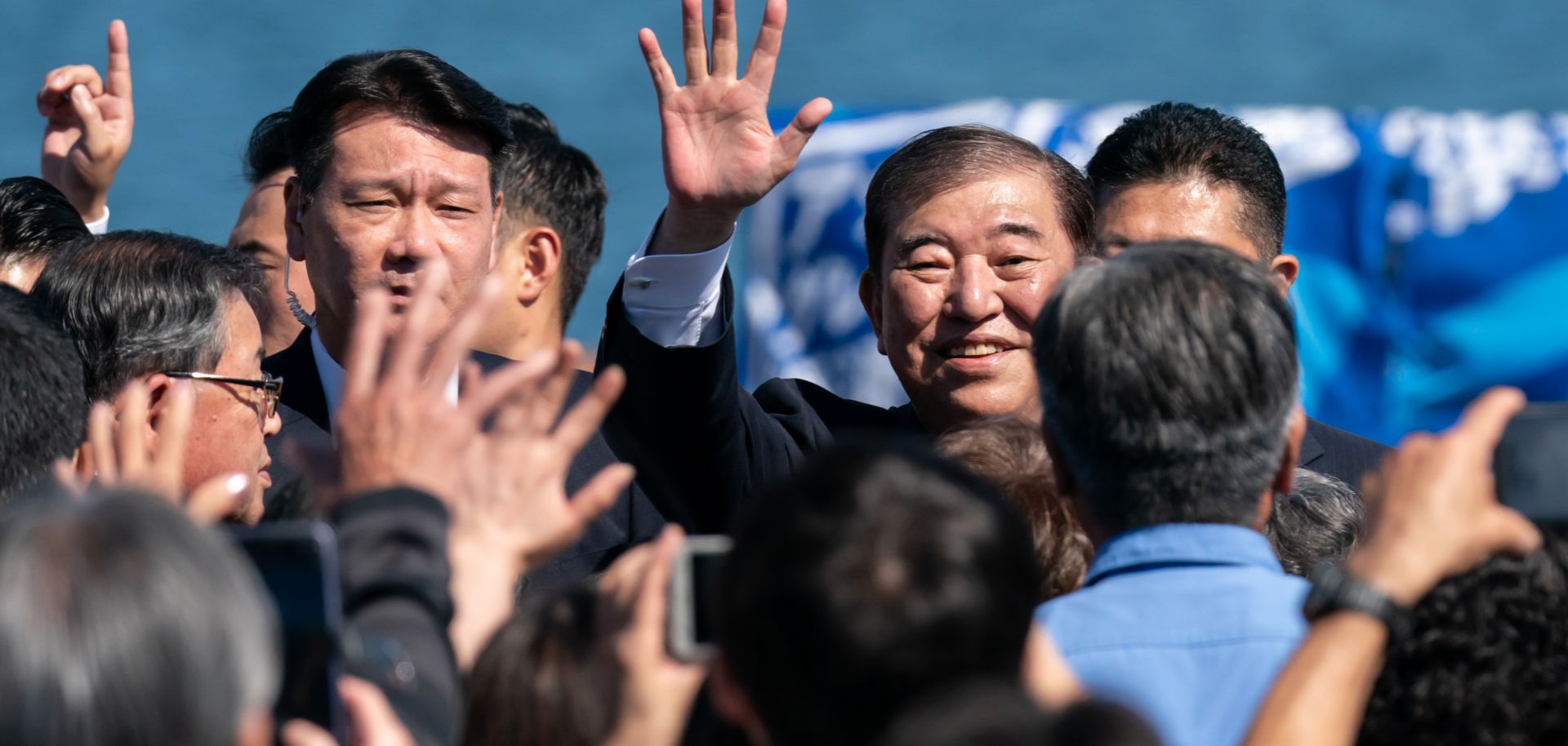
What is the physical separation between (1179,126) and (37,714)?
280cm

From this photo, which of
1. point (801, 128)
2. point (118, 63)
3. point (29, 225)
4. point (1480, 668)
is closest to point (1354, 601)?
Result: point (1480, 668)

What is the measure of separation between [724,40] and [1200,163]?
47.1 inches

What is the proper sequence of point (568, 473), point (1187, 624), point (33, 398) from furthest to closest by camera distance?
1. point (568, 473)
2. point (33, 398)
3. point (1187, 624)

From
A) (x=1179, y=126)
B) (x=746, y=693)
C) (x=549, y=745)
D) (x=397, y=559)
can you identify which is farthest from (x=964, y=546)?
(x=1179, y=126)

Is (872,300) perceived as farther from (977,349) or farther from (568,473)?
(568,473)

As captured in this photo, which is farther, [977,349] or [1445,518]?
[977,349]

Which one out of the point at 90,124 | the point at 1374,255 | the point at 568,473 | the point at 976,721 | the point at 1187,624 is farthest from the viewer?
the point at 1374,255

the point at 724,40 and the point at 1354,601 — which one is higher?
the point at 724,40

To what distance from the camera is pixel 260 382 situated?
2668mm

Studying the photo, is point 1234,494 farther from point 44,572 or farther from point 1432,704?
point 44,572

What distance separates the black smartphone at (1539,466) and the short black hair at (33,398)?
1.53 metres

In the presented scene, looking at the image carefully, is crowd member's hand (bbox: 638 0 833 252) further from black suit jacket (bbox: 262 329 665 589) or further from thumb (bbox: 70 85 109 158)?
thumb (bbox: 70 85 109 158)

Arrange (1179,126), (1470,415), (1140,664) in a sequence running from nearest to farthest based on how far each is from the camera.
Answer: (1470,415)
(1140,664)
(1179,126)

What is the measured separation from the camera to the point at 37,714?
1.07m
